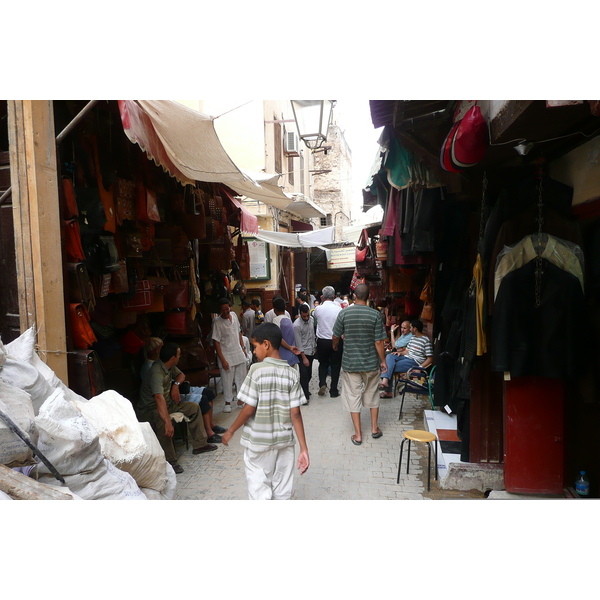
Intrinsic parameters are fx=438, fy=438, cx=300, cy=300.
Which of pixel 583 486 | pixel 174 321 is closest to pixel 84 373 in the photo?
pixel 174 321

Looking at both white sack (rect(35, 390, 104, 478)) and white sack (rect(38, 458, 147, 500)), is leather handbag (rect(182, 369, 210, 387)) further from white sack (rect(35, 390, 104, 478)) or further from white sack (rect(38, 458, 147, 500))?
white sack (rect(35, 390, 104, 478))

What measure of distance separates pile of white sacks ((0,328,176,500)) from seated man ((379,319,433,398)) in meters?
4.99

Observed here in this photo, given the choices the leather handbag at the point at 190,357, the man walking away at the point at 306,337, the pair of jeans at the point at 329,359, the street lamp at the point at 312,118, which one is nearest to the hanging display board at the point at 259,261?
the man walking away at the point at 306,337

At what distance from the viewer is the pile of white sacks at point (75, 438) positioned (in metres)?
2.47

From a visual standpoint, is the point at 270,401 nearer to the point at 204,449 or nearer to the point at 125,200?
the point at 204,449

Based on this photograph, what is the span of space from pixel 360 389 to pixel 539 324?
9.38 feet

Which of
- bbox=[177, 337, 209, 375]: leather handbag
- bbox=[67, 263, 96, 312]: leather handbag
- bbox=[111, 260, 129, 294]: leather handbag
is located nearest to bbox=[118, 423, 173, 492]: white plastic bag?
bbox=[67, 263, 96, 312]: leather handbag

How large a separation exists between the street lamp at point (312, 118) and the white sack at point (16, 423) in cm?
505

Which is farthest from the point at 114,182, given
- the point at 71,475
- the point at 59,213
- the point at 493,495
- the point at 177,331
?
the point at 493,495

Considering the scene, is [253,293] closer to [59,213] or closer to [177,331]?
[177,331]

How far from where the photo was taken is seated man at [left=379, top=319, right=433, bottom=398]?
7500 millimetres

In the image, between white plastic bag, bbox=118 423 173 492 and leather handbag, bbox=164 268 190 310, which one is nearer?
white plastic bag, bbox=118 423 173 492

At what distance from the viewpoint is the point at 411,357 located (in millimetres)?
7602

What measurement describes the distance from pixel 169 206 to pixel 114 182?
5.58 ft
